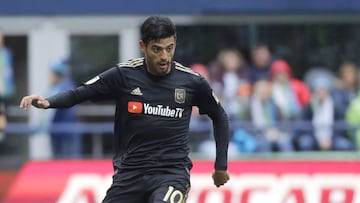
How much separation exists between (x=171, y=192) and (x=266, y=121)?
270 inches

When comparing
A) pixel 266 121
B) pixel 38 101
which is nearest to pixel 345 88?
pixel 266 121

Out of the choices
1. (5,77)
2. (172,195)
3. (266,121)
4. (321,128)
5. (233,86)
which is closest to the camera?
(172,195)

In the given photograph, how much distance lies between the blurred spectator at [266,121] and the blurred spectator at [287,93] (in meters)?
0.08

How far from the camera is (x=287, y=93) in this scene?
15.2 m

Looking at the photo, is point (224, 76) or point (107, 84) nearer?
point (107, 84)

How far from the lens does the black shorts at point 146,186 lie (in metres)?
8.23

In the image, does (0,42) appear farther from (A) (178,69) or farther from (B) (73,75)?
(A) (178,69)

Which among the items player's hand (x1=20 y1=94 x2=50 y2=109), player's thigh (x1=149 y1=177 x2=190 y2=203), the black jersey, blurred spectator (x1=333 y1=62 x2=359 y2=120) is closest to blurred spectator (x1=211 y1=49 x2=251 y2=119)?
blurred spectator (x1=333 y1=62 x2=359 y2=120)

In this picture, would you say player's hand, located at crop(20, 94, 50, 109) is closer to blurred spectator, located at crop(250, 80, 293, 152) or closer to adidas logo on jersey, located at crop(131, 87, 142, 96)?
adidas logo on jersey, located at crop(131, 87, 142, 96)

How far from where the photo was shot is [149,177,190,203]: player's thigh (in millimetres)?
8156

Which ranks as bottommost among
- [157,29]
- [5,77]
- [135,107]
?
[5,77]

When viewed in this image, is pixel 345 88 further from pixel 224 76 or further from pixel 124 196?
pixel 124 196

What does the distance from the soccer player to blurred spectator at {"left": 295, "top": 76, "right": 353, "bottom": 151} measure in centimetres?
641

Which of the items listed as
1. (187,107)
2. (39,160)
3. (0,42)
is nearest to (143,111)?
(187,107)
